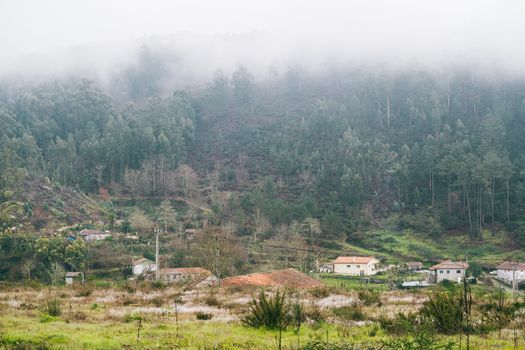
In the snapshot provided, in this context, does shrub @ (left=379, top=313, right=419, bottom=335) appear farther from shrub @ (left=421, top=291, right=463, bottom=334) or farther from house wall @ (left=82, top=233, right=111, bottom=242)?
house wall @ (left=82, top=233, right=111, bottom=242)

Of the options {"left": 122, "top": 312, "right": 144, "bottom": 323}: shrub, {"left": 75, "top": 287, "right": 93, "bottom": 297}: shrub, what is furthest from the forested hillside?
{"left": 122, "top": 312, "right": 144, "bottom": 323}: shrub

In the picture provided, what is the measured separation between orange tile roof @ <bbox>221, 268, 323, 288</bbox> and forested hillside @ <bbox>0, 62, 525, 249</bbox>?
34.4 metres

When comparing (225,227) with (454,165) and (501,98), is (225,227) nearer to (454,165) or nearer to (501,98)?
(454,165)

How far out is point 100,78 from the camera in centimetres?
19912

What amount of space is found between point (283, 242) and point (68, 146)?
49928mm

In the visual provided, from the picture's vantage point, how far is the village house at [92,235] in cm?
6393

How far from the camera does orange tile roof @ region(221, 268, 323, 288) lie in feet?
112

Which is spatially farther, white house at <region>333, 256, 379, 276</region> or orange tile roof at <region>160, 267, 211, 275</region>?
white house at <region>333, 256, 379, 276</region>

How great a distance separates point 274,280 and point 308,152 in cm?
6863

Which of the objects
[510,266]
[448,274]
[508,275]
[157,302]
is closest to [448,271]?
[448,274]

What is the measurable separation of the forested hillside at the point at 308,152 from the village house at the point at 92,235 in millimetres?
9024

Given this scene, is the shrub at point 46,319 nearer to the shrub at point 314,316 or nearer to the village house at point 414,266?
the shrub at point 314,316

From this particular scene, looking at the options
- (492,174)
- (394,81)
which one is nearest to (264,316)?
(492,174)

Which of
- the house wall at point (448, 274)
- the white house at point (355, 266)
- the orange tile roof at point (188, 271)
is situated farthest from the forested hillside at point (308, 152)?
the orange tile roof at point (188, 271)
